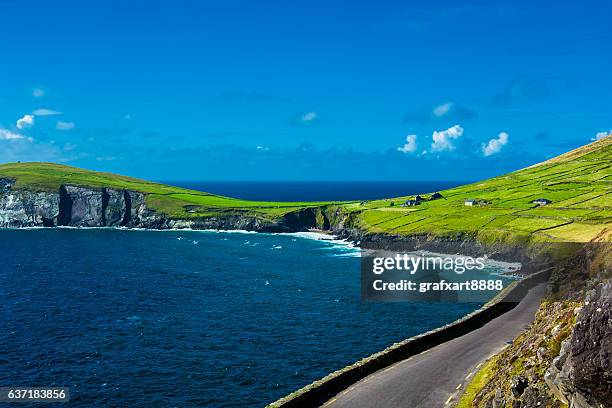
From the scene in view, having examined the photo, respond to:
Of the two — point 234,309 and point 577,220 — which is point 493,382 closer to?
point 234,309

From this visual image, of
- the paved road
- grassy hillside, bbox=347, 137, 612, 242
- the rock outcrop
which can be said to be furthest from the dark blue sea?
the rock outcrop

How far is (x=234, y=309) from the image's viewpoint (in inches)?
3669

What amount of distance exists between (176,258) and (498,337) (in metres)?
105

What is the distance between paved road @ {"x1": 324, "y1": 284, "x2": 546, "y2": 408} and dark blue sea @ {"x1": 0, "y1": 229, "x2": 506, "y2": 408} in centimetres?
1428

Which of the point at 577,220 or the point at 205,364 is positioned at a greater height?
the point at 577,220

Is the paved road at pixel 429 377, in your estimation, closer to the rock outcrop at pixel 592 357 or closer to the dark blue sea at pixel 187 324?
the dark blue sea at pixel 187 324

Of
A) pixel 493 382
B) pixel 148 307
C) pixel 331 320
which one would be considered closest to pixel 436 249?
pixel 331 320

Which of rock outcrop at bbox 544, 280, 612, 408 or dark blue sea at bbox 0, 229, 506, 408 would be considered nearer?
rock outcrop at bbox 544, 280, 612, 408

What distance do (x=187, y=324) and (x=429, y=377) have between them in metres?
47.0

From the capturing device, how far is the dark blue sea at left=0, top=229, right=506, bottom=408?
60.9 m

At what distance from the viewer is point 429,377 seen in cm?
4778

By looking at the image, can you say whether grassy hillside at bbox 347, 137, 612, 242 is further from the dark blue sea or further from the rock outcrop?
the rock outcrop

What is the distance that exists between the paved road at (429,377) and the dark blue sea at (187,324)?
14277 mm

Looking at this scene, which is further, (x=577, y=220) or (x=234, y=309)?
(x=577, y=220)
